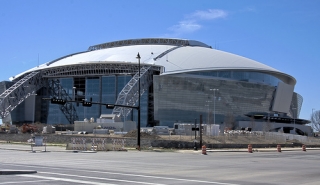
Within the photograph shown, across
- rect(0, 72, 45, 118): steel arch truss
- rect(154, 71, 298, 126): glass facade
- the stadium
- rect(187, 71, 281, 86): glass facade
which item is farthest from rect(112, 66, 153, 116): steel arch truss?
rect(0, 72, 45, 118): steel arch truss

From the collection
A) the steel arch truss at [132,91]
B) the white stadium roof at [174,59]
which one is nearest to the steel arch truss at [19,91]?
the white stadium roof at [174,59]

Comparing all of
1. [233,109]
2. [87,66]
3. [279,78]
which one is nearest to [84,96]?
[87,66]

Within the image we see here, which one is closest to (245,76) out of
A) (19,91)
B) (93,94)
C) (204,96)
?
(204,96)

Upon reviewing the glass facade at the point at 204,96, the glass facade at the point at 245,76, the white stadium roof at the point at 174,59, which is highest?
the white stadium roof at the point at 174,59

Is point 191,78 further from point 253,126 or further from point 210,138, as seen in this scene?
point 210,138

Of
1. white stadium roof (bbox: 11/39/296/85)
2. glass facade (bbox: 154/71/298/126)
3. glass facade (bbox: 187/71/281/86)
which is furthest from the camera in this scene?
white stadium roof (bbox: 11/39/296/85)

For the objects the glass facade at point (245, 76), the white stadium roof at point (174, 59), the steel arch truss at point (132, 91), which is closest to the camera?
the steel arch truss at point (132, 91)

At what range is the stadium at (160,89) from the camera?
334 feet

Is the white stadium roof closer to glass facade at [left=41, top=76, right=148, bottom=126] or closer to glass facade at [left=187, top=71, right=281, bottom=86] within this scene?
glass facade at [left=187, top=71, right=281, bottom=86]

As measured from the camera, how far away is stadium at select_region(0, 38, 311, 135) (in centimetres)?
10181

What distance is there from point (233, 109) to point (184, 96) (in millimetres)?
12900

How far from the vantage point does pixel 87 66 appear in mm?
109500

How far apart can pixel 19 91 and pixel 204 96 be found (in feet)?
151

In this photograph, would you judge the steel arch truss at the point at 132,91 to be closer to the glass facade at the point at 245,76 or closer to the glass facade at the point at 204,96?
the glass facade at the point at 204,96
